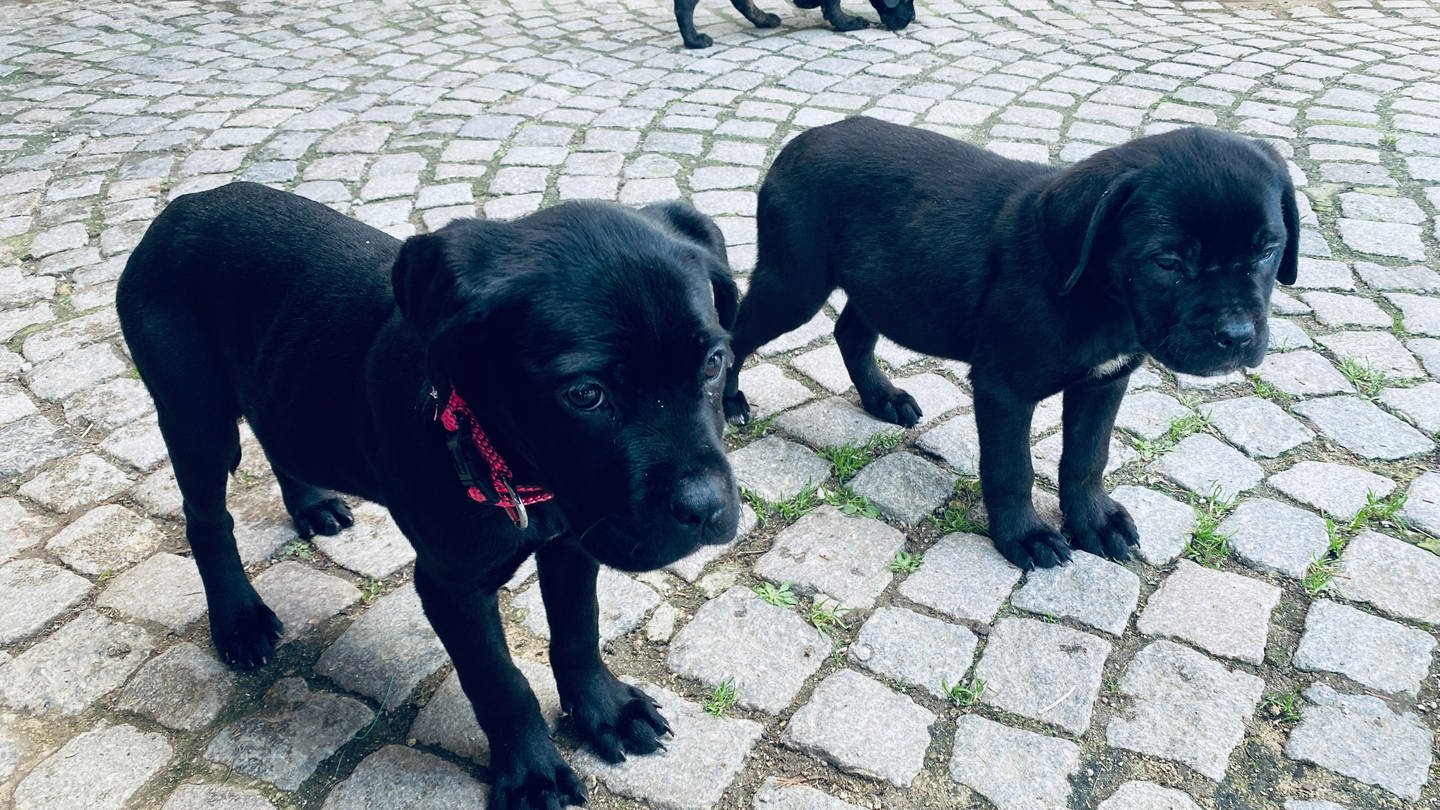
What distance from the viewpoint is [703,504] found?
208 centimetres

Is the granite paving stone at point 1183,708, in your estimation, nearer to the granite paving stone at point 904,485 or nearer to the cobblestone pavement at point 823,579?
the cobblestone pavement at point 823,579

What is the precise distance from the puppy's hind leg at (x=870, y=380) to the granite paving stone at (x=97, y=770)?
2.74 meters

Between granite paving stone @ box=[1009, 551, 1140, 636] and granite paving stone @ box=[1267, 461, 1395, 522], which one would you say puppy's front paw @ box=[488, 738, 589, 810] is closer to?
granite paving stone @ box=[1009, 551, 1140, 636]

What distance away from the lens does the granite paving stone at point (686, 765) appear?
9.01ft

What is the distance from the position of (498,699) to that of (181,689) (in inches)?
44.3

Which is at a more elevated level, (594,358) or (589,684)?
(594,358)

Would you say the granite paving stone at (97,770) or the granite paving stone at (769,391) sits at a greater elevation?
the granite paving stone at (97,770)

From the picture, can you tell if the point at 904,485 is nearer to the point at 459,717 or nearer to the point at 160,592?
the point at 459,717

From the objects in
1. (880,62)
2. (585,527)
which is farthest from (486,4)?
(585,527)

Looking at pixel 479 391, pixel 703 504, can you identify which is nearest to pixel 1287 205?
pixel 703 504

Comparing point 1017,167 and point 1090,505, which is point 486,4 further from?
point 1090,505

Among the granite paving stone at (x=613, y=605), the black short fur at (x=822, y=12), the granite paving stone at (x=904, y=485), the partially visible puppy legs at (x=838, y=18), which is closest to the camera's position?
the granite paving stone at (x=613, y=605)

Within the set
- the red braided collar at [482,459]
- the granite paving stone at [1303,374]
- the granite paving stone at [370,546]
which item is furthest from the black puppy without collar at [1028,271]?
the red braided collar at [482,459]

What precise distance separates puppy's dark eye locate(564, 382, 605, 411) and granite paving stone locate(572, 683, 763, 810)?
122 centimetres
